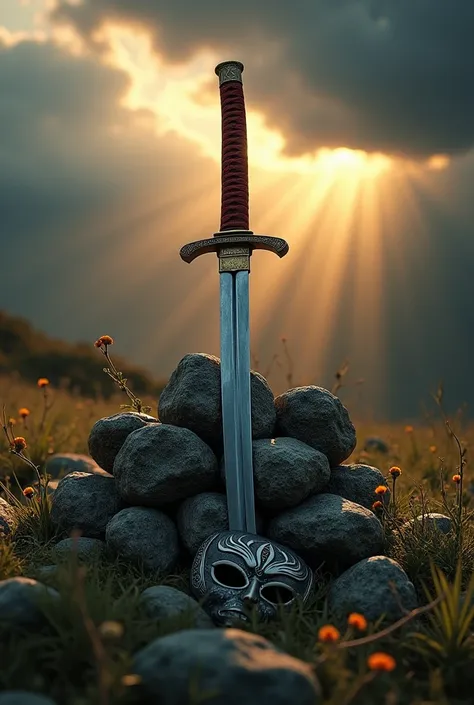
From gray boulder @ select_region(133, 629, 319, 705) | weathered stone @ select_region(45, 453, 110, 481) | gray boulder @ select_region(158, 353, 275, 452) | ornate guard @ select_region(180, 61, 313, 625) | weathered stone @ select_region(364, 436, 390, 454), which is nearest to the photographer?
gray boulder @ select_region(133, 629, 319, 705)

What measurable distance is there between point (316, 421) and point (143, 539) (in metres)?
1.54

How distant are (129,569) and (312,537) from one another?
1.25 metres

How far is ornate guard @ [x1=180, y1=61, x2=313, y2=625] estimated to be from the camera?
4.47 meters

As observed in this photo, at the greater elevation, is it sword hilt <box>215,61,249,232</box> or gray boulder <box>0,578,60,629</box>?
sword hilt <box>215,61,249,232</box>

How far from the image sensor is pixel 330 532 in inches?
188

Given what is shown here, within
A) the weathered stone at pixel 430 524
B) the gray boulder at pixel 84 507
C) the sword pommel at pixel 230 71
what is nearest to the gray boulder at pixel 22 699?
the gray boulder at pixel 84 507

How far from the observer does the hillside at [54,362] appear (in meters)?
22.6

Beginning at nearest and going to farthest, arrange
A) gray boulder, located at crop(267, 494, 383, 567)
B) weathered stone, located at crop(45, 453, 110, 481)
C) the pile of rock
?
gray boulder, located at crop(267, 494, 383, 567) → the pile of rock → weathered stone, located at crop(45, 453, 110, 481)

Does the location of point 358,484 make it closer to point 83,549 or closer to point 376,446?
point 83,549

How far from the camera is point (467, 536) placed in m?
5.47

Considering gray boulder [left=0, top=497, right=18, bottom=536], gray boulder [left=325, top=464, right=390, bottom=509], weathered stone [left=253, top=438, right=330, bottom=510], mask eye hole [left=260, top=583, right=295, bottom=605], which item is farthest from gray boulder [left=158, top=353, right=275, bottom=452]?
gray boulder [left=0, top=497, right=18, bottom=536]

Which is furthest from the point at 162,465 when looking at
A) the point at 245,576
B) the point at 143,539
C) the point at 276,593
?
the point at 276,593

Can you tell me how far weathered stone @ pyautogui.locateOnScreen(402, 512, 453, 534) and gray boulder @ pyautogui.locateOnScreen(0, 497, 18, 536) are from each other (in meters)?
3.03

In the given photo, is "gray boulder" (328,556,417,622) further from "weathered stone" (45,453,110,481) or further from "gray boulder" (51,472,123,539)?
"weathered stone" (45,453,110,481)
